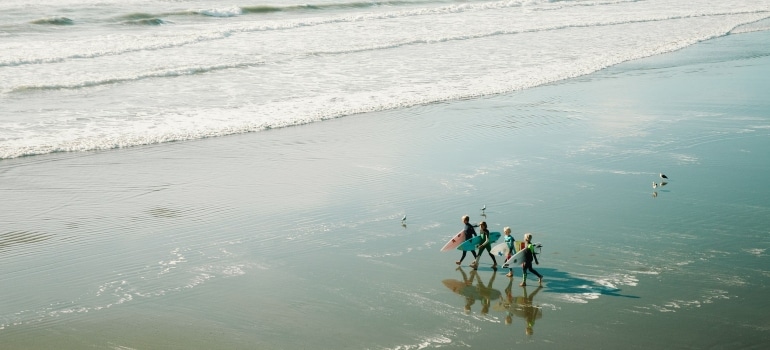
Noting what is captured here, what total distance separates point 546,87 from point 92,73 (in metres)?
17.0

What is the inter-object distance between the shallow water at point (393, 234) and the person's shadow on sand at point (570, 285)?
0.04 metres

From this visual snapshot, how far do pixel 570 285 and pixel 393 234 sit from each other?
3575 millimetres

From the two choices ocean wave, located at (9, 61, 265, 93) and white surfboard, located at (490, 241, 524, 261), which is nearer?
white surfboard, located at (490, 241, 524, 261)

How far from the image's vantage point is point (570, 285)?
12.9m

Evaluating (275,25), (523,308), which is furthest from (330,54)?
(523,308)

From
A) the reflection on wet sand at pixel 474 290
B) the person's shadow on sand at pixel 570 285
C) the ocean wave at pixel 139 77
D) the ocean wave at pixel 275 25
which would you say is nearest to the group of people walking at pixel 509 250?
the person's shadow on sand at pixel 570 285

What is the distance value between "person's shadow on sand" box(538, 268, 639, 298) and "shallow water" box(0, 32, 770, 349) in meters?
0.04

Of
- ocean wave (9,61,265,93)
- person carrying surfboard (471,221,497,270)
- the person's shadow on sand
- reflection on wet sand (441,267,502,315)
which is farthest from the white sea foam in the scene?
reflection on wet sand (441,267,502,315)

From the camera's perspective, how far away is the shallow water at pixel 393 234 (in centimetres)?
1175

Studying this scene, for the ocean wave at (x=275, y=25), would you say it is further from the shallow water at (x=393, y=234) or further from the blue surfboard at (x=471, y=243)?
the blue surfboard at (x=471, y=243)

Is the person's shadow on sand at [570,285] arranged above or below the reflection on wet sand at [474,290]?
above

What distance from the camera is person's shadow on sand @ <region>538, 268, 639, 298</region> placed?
A: 12617mm

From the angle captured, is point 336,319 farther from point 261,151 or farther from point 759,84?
point 759,84

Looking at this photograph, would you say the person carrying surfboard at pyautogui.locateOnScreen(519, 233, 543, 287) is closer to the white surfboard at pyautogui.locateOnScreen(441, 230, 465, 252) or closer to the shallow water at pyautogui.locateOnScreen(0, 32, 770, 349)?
the shallow water at pyautogui.locateOnScreen(0, 32, 770, 349)
